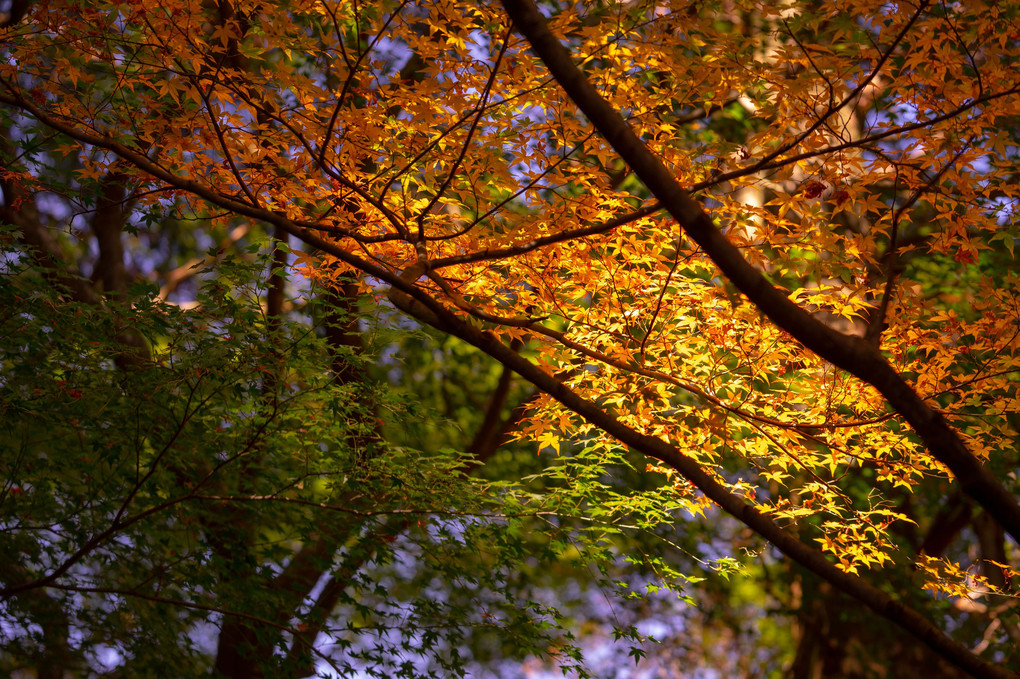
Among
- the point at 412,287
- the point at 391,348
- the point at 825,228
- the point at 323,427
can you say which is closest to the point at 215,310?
the point at 323,427

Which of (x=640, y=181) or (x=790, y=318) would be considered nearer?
(x=790, y=318)

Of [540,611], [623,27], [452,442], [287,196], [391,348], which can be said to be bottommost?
[540,611]

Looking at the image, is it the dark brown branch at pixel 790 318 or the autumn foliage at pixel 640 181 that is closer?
the dark brown branch at pixel 790 318

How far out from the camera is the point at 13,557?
16.3 ft

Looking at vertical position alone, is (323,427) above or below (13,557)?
above

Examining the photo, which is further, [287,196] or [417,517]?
[417,517]

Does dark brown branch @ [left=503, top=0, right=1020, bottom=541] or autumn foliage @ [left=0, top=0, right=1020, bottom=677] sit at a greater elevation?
autumn foliage @ [left=0, top=0, right=1020, bottom=677]

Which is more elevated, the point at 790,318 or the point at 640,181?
the point at 640,181

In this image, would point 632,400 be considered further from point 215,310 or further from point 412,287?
point 215,310

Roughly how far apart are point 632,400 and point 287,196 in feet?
6.10

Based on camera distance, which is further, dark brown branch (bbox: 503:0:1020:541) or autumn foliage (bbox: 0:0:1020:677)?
autumn foliage (bbox: 0:0:1020:677)

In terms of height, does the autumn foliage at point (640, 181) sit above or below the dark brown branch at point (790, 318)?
above

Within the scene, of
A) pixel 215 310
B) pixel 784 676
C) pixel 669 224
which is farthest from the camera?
pixel 784 676

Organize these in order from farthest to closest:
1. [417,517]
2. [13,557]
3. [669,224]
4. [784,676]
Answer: [784,676] → [13,557] → [417,517] → [669,224]
